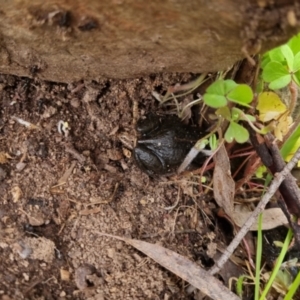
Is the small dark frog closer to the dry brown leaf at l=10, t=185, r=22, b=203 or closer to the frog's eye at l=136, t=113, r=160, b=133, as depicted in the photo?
the frog's eye at l=136, t=113, r=160, b=133

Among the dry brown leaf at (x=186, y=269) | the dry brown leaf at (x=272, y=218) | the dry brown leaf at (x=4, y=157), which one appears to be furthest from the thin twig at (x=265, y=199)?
the dry brown leaf at (x=4, y=157)

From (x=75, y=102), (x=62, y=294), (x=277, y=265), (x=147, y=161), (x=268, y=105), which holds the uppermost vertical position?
(x=268, y=105)

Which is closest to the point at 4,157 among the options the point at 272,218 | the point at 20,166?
the point at 20,166

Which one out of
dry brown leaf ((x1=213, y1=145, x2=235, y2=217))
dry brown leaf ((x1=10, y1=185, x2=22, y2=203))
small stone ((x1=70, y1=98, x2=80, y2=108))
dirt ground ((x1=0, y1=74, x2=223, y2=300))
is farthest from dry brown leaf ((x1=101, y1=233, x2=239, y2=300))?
small stone ((x1=70, y1=98, x2=80, y2=108))

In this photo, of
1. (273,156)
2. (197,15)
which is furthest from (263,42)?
(273,156)

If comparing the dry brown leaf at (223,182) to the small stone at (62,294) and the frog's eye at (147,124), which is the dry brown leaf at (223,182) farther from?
the small stone at (62,294)

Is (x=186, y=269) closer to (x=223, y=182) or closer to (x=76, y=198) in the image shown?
(x=223, y=182)
